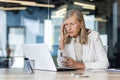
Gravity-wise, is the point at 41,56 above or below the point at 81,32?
below

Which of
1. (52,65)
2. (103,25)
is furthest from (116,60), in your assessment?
(52,65)

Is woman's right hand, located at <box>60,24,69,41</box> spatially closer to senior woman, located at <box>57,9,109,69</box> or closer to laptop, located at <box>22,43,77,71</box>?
senior woman, located at <box>57,9,109,69</box>

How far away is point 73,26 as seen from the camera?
3.58 meters

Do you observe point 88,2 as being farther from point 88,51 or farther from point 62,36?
point 88,51

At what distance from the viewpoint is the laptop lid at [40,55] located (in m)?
2.88

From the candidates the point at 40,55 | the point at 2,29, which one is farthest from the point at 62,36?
the point at 2,29

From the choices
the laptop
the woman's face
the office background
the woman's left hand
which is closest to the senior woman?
the woman's face

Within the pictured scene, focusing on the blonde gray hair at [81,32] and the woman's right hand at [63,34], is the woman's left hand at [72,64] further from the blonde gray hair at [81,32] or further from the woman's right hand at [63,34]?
the woman's right hand at [63,34]

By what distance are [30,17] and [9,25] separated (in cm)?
45

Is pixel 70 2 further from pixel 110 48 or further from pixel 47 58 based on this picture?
pixel 47 58

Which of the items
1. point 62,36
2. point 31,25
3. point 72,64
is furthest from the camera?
point 31,25

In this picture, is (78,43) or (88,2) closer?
(78,43)

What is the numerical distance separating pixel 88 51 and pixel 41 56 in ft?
2.35

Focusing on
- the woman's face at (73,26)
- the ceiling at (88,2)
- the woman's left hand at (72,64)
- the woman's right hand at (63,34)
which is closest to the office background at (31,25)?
the ceiling at (88,2)
